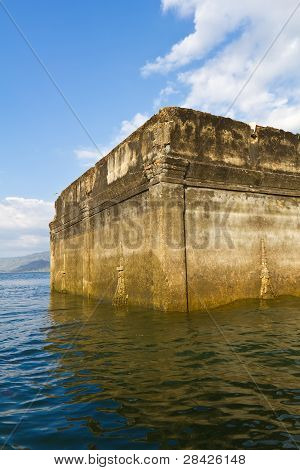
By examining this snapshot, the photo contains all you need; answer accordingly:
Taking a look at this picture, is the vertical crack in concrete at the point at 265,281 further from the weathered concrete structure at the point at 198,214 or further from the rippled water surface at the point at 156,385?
the rippled water surface at the point at 156,385

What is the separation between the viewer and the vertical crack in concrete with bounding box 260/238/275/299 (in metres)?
7.43

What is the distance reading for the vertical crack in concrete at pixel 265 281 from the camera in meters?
7.43

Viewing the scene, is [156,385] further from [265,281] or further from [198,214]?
[265,281]

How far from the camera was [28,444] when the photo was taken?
227cm

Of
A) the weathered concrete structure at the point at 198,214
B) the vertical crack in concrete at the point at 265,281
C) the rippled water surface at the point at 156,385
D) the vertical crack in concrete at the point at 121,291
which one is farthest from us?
the vertical crack in concrete at the point at 121,291

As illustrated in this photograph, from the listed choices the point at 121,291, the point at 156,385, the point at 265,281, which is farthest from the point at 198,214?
the point at 156,385

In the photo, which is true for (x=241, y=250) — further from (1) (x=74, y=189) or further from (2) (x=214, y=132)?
(1) (x=74, y=189)

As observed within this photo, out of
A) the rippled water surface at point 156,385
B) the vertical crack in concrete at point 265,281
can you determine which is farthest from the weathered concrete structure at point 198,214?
the rippled water surface at point 156,385

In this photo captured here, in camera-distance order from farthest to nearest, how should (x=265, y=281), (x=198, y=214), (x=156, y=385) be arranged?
(x=265, y=281) → (x=198, y=214) → (x=156, y=385)

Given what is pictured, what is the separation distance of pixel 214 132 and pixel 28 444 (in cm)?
608

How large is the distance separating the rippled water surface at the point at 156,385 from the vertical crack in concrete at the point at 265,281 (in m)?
1.44

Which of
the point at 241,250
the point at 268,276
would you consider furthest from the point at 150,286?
the point at 268,276

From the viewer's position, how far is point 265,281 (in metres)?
7.46

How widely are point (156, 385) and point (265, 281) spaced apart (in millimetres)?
4886
